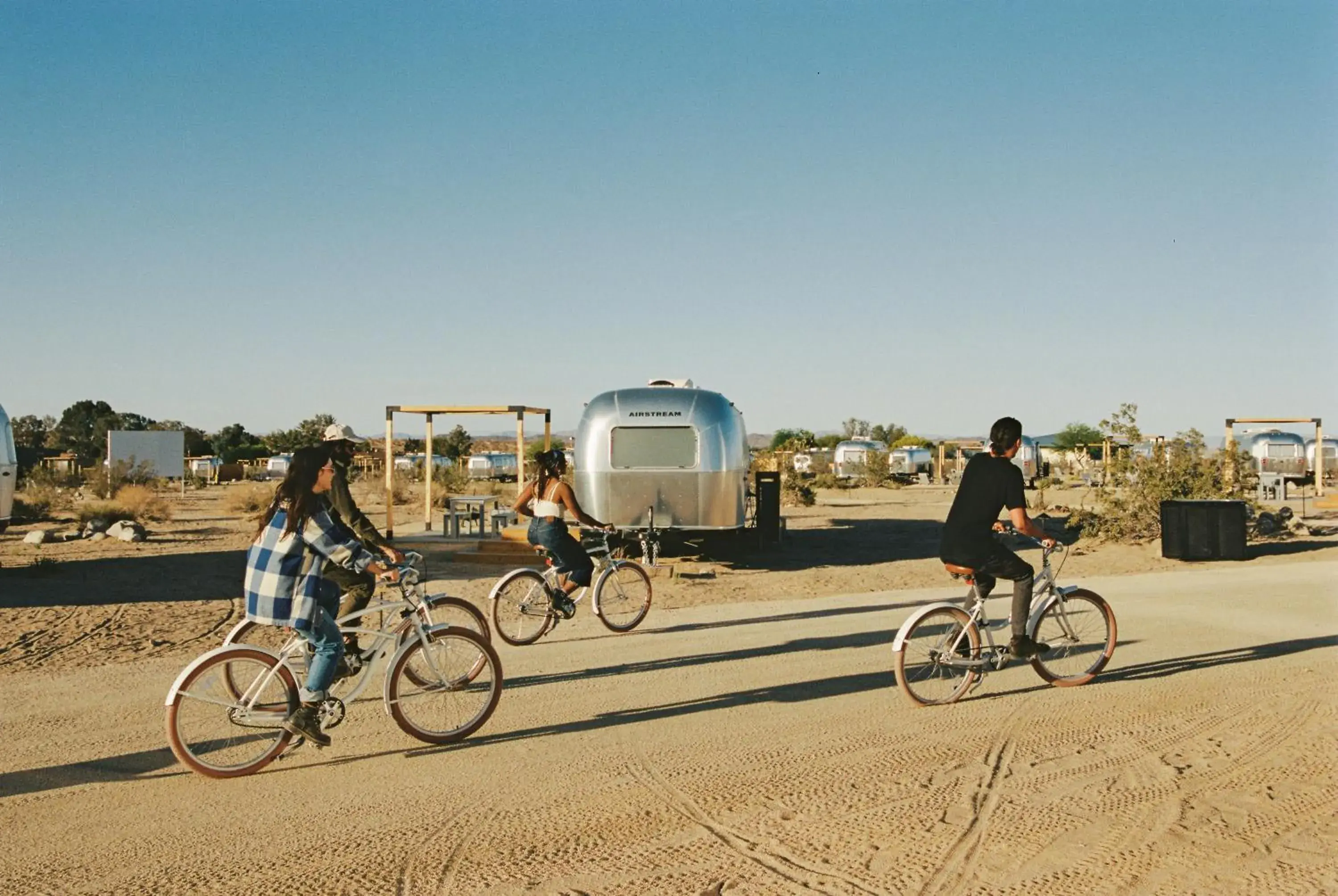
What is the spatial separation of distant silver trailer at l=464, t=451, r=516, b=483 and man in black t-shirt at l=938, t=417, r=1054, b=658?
48312mm

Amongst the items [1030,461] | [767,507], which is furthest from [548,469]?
[1030,461]

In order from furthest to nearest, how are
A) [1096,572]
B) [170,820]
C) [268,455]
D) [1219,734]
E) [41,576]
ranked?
[268,455] < [1096,572] < [41,576] < [1219,734] < [170,820]

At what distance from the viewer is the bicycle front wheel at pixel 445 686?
19.4ft

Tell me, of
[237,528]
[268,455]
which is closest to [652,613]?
[237,528]

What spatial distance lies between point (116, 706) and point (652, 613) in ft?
17.9

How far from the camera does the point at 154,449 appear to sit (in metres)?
43.3

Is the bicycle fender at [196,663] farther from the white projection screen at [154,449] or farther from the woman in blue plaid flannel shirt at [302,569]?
the white projection screen at [154,449]

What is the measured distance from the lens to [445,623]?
7.06m

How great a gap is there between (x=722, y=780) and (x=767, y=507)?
13574 mm

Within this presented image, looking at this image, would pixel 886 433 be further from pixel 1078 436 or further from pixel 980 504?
pixel 980 504

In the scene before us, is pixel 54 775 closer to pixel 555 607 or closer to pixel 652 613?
pixel 555 607

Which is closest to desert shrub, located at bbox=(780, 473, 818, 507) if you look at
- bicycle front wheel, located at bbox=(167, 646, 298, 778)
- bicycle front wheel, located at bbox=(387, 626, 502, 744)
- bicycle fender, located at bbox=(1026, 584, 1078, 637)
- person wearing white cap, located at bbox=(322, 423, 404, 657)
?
bicycle fender, located at bbox=(1026, 584, 1078, 637)

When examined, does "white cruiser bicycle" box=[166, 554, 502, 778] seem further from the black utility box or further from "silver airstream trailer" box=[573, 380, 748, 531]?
the black utility box

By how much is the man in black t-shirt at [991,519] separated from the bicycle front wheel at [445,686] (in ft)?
9.25
